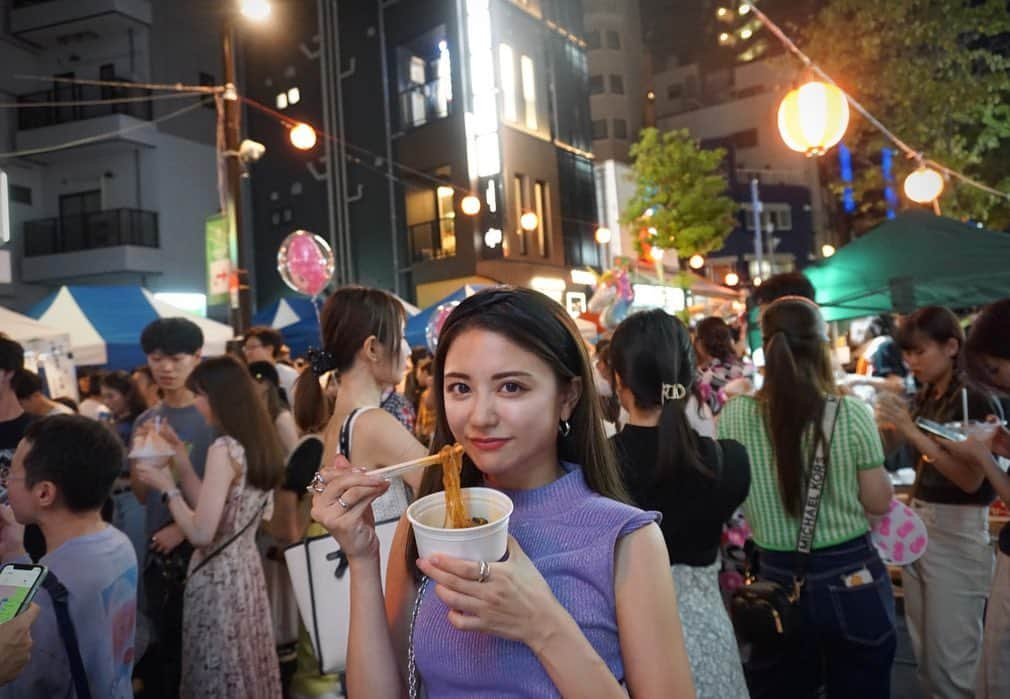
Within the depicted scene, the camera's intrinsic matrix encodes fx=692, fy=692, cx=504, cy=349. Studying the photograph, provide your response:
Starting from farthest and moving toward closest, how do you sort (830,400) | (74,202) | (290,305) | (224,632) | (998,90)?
(290,305) → (998,90) → (74,202) → (224,632) → (830,400)

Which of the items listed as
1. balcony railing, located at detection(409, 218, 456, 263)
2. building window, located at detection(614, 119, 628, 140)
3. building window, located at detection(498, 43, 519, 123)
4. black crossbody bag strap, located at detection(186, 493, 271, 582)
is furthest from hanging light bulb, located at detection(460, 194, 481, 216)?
building window, located at detection(614, 119, 628, 140)

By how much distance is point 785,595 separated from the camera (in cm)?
288

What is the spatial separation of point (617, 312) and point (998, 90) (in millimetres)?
8932

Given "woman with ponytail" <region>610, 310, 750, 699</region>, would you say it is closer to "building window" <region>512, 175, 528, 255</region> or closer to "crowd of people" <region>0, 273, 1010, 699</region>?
"crowd of people" <region>0, 273, 1010, 699</region>

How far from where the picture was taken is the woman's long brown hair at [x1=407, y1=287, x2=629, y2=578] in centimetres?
153

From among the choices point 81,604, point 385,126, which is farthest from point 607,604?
point 385,126

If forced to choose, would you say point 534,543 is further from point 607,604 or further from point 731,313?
point 731,313

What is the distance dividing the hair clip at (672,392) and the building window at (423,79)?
1629 centimetres

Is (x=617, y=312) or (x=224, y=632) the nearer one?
(x=224, y=632)

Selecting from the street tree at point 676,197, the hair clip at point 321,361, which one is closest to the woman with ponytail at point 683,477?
the hair clip at point 321,361

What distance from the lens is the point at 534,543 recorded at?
4.98 ft

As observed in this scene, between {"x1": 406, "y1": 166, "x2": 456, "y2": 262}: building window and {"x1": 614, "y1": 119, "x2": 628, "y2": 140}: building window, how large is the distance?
8482 millimetres

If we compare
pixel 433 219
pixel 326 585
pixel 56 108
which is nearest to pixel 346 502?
pixel 326 585

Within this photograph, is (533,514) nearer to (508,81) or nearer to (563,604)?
(563,604)
